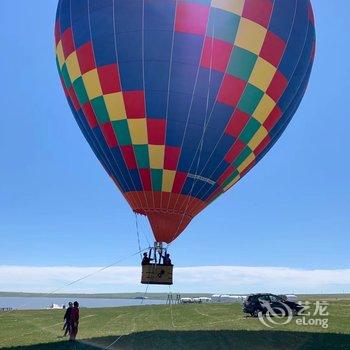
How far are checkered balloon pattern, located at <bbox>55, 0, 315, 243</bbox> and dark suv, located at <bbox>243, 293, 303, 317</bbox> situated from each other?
48.5 feet

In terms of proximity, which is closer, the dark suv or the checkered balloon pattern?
the checkered balloon pattern

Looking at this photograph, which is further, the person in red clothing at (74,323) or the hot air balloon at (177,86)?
the person in red clothing at (74,323)

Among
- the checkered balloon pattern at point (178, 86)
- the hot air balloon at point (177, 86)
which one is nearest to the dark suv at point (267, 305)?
the hot air balloon at point (177, 86)

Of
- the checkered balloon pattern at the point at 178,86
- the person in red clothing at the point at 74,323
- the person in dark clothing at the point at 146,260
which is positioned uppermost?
the checkered balloon pattern at the point at 178,86

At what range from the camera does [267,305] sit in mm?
33594

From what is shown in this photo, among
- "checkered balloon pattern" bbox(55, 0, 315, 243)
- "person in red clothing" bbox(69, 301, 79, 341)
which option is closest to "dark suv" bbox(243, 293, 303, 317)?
"checkered balloon pattern" bbox(55, 0, 315, 243)

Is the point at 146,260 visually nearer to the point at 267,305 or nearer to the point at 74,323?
the point at 74,323

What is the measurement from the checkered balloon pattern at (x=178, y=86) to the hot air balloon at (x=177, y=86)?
0.04 meters

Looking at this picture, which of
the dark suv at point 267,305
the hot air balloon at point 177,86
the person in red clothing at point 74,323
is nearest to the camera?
the hot air balloon at point 177,86

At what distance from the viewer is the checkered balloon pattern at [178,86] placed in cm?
1911

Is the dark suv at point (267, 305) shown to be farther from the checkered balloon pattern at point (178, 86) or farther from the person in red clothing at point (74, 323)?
the person in red clothing at point (74, 323)

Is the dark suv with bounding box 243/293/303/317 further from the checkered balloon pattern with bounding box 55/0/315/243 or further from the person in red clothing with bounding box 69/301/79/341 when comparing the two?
the person in red clothing with bounding box 69/301/79/341

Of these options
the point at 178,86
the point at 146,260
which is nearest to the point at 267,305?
the point at 146,260

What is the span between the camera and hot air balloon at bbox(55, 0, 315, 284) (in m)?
19.1
